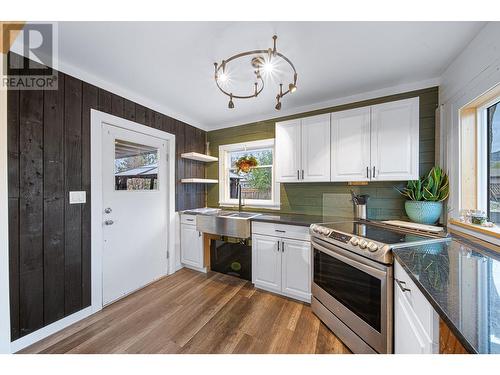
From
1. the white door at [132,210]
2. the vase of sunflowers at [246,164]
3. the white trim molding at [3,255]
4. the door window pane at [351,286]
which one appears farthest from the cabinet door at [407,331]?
the white door at [132,210]

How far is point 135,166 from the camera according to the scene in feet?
7.98

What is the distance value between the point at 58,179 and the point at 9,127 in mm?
484

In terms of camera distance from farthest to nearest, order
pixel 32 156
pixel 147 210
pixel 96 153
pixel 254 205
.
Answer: pixel 254 205 → pixel 147 210 → pixel 96 153 → pixel 32 156

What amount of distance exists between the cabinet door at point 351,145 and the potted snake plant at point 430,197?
1.58 ft

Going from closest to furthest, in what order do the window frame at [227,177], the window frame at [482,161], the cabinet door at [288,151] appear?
the window frame at [482,161] → the cabinet door at [288,151] → the window frame at [227,177]

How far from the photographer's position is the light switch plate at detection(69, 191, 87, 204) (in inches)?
71.7

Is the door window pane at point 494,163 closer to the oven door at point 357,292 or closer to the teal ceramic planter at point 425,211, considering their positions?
the teal ceramic planter at point 425,211

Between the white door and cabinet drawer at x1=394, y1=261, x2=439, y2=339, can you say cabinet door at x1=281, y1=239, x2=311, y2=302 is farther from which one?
the white door

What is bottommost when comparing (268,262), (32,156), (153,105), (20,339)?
(20,339)

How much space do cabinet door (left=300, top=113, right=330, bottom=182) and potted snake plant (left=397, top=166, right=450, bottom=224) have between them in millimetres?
854

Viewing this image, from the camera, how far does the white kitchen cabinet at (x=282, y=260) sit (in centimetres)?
209
